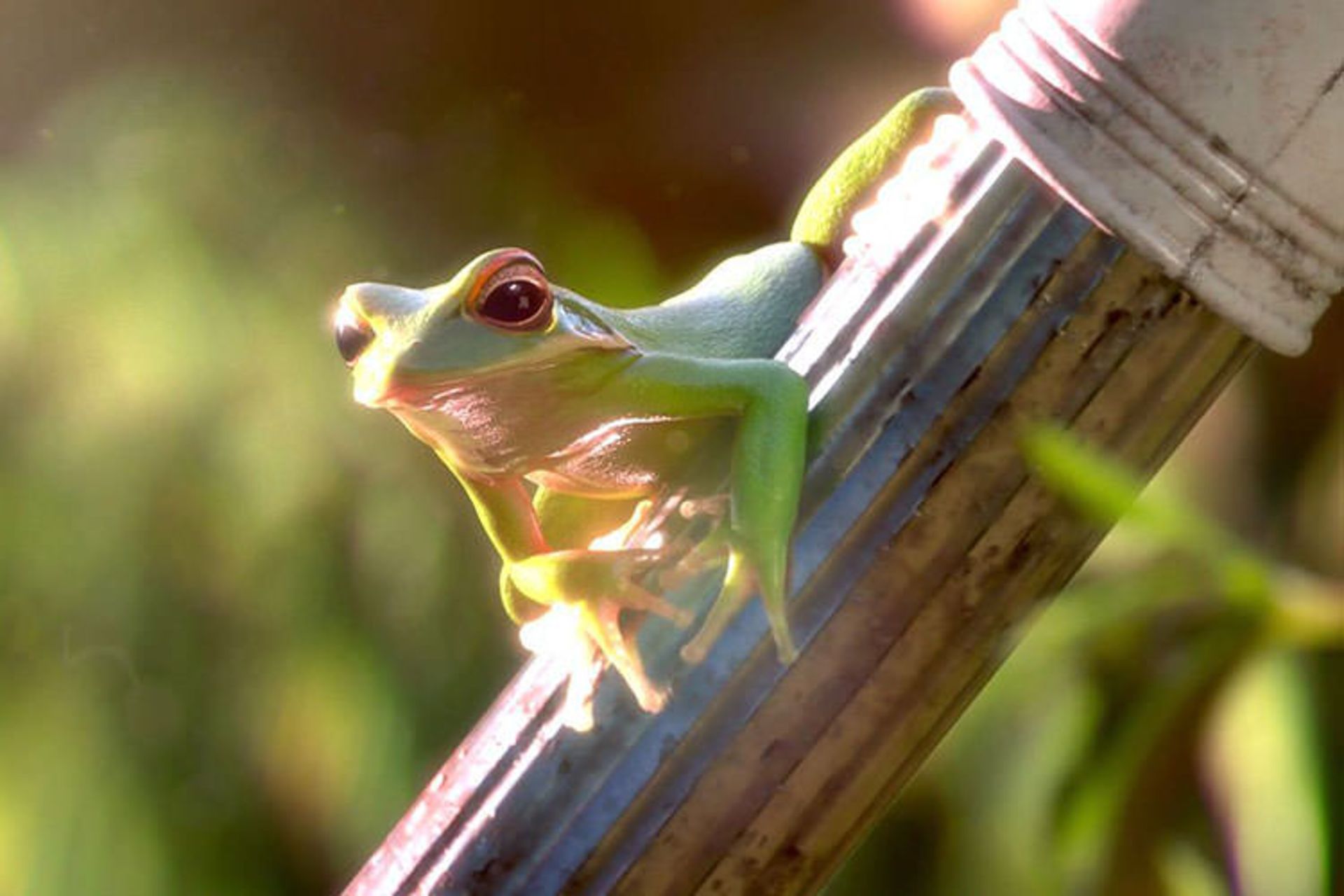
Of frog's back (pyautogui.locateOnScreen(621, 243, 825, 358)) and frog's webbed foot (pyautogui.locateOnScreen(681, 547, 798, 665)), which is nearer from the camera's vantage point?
frog's webbed foot (pyautogui.locateOnScreen(681, 547, 798, 665))

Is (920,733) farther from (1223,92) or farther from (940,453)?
(1223,92)

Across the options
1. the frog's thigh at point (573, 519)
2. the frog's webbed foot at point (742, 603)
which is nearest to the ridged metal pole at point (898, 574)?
the frog's webbed foot at point (742, 603)

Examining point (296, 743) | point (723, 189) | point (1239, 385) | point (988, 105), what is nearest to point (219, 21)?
point (723, 189)

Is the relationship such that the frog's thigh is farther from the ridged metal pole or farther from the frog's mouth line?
the ridged metal pole

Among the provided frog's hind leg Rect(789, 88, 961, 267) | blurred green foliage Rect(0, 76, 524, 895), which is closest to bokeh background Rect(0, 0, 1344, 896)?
blurred green foliage Rect(0, 76, 524, 895)

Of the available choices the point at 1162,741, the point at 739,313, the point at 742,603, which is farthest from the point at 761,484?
the point at 1162,741

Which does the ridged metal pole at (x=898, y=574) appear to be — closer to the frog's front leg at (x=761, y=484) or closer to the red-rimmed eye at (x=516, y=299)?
the frog's front leg at (x=761, y=484)
